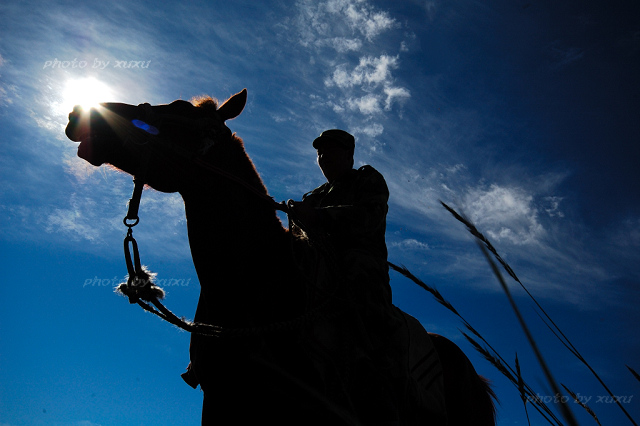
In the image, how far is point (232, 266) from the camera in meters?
3.01

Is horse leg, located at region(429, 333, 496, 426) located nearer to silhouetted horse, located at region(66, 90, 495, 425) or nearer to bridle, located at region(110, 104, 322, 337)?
silhouetted horse, located at region(66, 90, 495, 425)

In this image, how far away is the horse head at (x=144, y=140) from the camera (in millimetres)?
3229

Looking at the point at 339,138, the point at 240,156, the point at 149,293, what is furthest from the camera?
the point at 339,138

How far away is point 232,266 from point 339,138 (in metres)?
2.10

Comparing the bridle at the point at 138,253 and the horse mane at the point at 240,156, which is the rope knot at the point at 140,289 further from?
the horse mane at the point at 240,156

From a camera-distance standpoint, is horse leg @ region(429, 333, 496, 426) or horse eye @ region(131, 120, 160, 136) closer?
horse eye @ region(131, 120, 160, 136)

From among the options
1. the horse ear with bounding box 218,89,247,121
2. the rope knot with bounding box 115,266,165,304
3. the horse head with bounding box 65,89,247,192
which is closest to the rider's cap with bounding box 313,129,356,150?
the horse ear with bounding box 218,89,247,121

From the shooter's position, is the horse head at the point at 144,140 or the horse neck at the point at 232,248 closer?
the horse neck at the point at 232,248

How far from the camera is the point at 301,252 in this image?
126 inches

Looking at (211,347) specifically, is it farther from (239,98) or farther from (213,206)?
(239,98)

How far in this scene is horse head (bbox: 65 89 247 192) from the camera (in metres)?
3.23

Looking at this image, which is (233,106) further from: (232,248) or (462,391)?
(462,391)

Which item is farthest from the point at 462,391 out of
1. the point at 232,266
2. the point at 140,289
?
the point at 140,289

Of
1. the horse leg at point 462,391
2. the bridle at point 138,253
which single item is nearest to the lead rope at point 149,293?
the bridle at point 138,253
